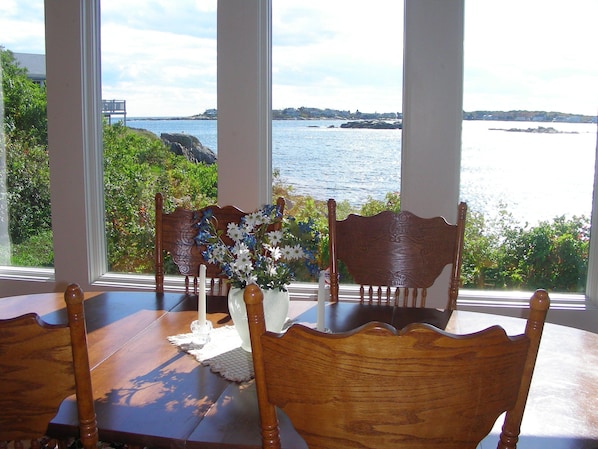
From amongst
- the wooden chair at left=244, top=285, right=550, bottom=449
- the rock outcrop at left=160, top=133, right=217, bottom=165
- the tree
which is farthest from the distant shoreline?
the wooden chair at left=244, top=285, right=550, bottom=449

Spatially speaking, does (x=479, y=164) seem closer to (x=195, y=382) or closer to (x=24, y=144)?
(x=195, y=382)

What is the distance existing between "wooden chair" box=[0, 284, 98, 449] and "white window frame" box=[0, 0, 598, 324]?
2.27m

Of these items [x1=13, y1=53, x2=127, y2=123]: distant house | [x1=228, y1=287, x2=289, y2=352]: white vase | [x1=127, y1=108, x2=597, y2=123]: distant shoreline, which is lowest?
[x1=228, y1=287, x2=289, y2=352]: white vase

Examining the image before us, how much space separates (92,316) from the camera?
202 cm

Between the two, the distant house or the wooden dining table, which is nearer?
the wooden dining table

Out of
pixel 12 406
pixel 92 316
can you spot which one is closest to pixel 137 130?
pixel 92 316

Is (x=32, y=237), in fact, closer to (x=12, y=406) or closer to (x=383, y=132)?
(x=383, y=132)

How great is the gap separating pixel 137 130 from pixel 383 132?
1.37 metres

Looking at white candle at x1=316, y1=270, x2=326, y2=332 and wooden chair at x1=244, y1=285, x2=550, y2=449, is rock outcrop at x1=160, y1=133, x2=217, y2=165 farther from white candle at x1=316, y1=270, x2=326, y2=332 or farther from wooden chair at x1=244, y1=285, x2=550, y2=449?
wooden chair at x1=244, y1=285, x2=550, y2=449

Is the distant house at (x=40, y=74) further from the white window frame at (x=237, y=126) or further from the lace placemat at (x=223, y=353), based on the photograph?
the lace placemat at (x=223, y=353)

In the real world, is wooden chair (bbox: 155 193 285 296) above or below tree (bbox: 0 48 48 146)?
below

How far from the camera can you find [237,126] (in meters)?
3.31

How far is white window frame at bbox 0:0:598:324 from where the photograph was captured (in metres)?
3.09

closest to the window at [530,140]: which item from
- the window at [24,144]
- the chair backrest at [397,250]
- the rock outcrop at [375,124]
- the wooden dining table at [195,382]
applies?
the rock outcrop at [375,124]
